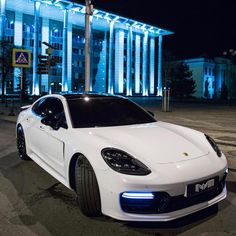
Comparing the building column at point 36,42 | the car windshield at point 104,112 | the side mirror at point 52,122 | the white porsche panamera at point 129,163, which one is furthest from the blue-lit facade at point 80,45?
the white porsche panamera at point 129,163

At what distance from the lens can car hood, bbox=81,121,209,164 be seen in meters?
3.80

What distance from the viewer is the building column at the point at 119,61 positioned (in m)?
74.4

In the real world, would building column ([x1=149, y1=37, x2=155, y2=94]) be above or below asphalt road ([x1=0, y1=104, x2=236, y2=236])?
above

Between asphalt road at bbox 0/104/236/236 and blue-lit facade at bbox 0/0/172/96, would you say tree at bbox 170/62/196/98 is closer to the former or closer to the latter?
blue-lit facade at bbox 0/0/172/96

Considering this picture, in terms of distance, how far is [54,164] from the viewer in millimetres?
4887

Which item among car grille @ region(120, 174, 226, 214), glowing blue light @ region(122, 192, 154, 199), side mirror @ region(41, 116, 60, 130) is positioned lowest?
car grille @ region(120, 174, 226, 214)

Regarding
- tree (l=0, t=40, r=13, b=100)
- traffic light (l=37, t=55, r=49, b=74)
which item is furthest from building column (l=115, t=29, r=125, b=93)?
traffic light (l=37, t=55, r=49, b=74)

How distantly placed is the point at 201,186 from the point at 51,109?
9.98 ft

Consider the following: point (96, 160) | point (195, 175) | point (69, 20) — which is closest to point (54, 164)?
point (96, 160)

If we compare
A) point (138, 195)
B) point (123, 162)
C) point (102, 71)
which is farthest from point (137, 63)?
point (138, 195)

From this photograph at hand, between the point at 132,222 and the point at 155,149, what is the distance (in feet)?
2.85

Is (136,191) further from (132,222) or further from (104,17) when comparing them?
(104,17)

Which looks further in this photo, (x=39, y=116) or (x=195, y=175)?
(x=39, y=116)

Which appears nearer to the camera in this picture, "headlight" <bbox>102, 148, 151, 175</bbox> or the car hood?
"headlight" <bbox>102, 148, 151, 175</bbox>
